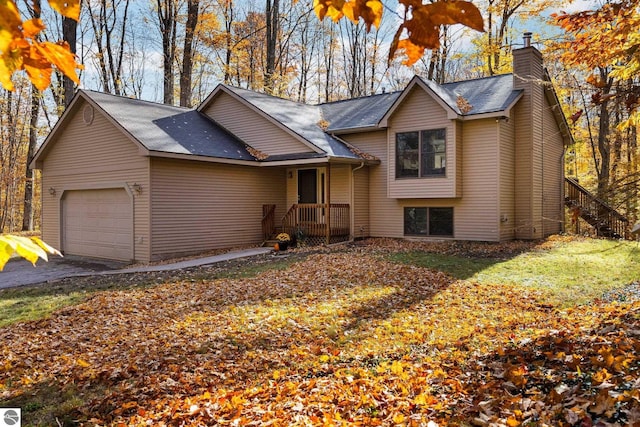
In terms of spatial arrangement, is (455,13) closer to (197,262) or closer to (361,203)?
(197,262)

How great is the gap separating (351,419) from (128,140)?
1292 cm

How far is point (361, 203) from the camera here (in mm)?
17000

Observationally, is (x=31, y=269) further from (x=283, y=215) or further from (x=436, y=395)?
(x=436, y=395)

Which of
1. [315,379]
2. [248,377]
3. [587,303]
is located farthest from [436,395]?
[587,303]

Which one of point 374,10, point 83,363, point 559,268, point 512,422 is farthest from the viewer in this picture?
point 559,268

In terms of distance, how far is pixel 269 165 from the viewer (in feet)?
53.9

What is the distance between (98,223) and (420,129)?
1149 centimetres

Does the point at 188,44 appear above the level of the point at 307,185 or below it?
above

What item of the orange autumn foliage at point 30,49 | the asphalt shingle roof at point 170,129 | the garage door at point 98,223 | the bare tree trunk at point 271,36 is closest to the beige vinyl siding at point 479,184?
the asphalt shingle roof at point 170,129

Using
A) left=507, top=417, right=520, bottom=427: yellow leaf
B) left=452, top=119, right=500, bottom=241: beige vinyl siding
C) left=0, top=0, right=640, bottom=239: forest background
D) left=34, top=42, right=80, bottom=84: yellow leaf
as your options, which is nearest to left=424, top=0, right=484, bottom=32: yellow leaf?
left=34, top=42, right=80, bottom=84: yellow leaf

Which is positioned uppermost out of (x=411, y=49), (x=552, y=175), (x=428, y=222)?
(x=552, y=175)

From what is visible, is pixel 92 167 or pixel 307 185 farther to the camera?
pixel 307 185

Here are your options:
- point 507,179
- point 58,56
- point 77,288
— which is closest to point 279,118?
point 507,179

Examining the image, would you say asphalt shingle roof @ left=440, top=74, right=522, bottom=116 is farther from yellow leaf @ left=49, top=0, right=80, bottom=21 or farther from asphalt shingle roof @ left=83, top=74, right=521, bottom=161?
yellow leaf @ left=49, top=0, right=80, bottom=21
